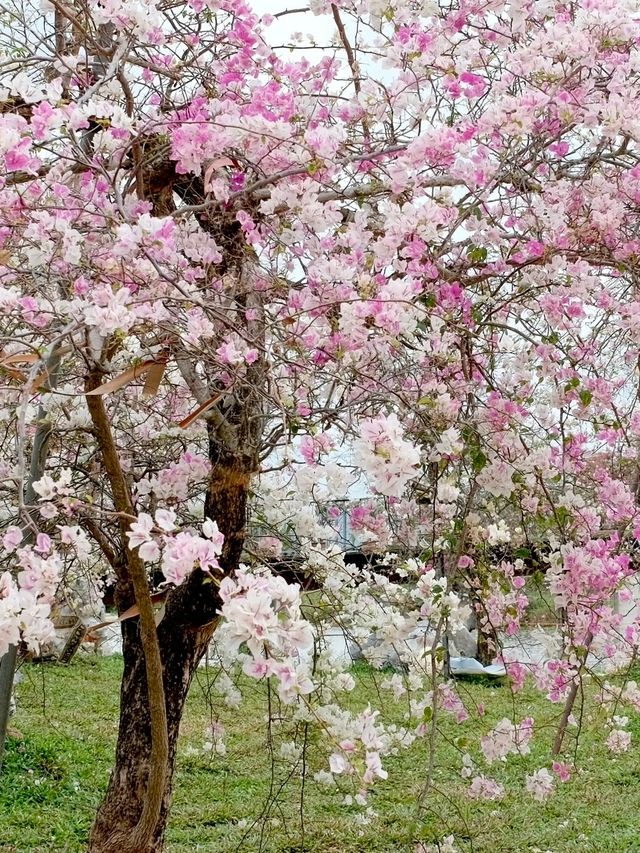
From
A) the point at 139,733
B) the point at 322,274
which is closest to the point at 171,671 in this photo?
the point at 139,733

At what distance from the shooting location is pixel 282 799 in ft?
14.2

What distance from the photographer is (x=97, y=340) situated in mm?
1953

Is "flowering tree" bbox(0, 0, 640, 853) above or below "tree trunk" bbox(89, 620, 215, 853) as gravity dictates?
above

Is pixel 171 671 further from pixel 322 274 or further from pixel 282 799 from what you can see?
pixel 282 799

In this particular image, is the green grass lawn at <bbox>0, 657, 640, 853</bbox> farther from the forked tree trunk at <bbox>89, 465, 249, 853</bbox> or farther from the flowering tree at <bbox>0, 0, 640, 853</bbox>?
the flowering tree at <bbox>0, 0, 640, 853</bbox>

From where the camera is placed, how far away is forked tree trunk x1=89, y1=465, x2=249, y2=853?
2791 millimetres

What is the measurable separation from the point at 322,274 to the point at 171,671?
4.68 ft

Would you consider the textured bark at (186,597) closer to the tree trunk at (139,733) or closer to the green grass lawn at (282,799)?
the tree trunk at (139,733)

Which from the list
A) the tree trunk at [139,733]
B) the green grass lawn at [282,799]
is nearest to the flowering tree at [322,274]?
Result: the tree trunk at [139,733]

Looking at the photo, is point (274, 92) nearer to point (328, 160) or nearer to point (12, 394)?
point (328, 160)

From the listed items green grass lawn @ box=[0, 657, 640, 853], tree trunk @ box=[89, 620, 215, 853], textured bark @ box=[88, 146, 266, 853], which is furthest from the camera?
green grass lawn @ box=[0, 657, 640, 853]

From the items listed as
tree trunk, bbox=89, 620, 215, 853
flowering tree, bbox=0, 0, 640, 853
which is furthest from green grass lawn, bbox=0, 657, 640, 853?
flowering tree, bbox=0, 0, 640, 853

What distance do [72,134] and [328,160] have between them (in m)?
0.60

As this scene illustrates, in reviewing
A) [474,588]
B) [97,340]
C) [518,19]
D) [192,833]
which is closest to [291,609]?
[97,340]
